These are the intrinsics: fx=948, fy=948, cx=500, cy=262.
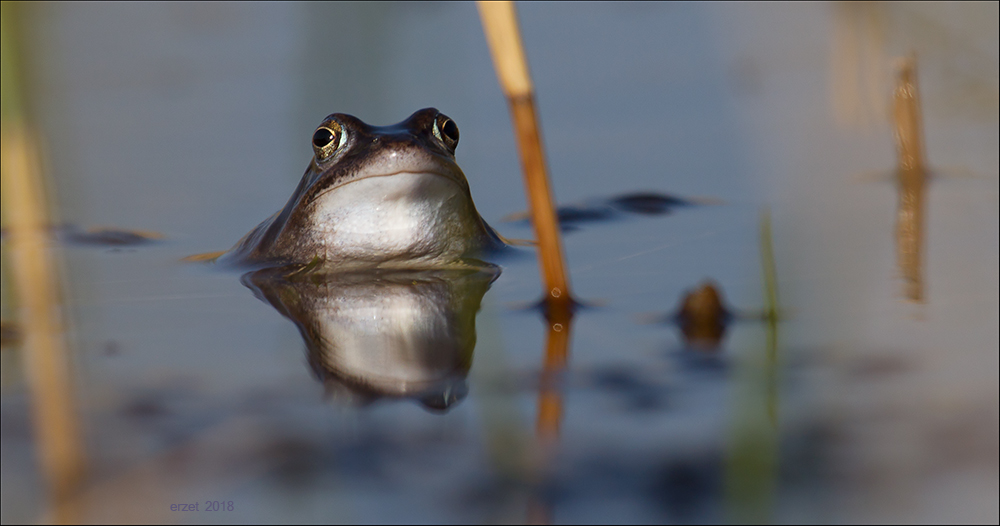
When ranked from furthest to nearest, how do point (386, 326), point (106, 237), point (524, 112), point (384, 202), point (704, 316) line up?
1. point (106, 237)
2. point (384, 202)
3. point (386, 326)
4. point (524, 112)
5. point (704, 316)

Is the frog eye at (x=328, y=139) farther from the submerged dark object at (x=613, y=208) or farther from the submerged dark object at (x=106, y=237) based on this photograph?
the submerged dark object at (x=106, y=237)

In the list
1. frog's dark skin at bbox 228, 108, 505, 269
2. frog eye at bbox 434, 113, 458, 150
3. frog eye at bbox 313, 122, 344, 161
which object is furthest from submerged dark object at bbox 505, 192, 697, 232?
frog eye at bbox 313, 122, 344, 161

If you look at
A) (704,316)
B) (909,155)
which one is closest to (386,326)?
(704,316)

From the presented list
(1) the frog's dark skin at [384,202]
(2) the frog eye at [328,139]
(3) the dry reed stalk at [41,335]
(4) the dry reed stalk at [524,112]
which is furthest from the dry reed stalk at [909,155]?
(3) the dry reed stalk at [41,335]

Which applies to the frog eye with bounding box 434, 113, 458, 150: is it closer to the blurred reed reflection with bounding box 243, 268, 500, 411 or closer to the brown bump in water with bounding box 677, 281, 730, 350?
the blurred reed reflection with bounding box 243, 268, 500, 411

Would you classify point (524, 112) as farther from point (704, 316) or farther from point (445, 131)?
point (445, 131)

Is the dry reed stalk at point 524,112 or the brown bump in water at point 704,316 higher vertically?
the dry reed stalk at point 524,112

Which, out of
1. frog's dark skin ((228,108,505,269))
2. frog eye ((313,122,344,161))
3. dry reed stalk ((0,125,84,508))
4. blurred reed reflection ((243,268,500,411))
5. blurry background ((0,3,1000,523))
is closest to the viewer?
blurry background ((0,3,1000,523))


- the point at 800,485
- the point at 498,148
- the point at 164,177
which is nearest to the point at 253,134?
the point at 164,177
